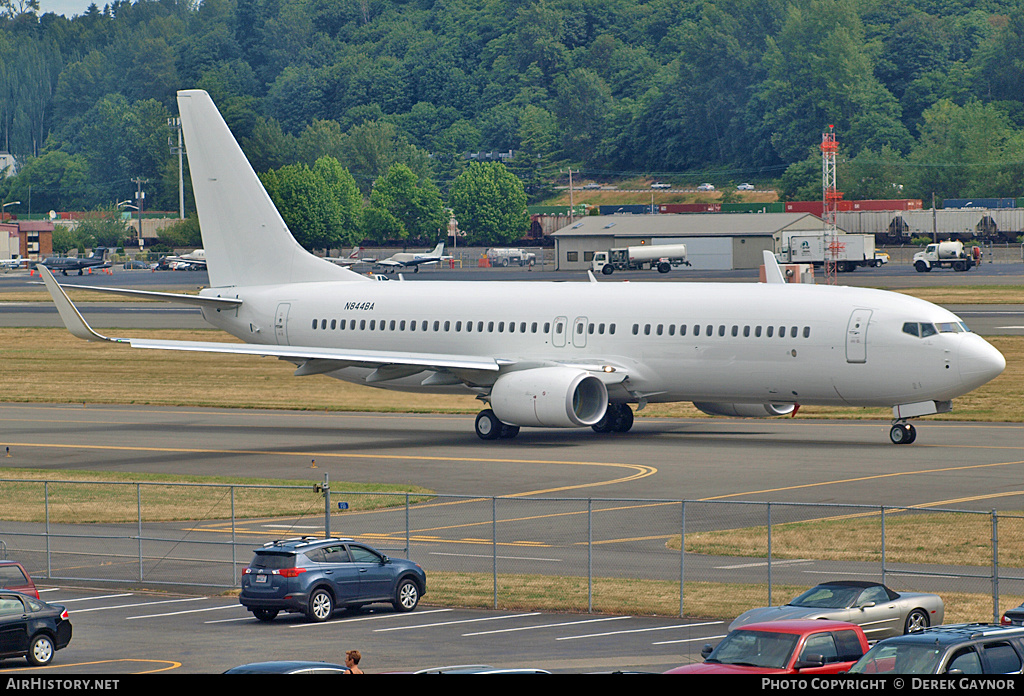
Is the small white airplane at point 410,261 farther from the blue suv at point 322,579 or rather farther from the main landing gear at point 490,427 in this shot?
the blue suv at point 322,579

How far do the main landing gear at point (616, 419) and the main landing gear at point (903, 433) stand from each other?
962 cm

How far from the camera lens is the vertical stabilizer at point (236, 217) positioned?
60500 millimetres

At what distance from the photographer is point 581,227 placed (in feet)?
588

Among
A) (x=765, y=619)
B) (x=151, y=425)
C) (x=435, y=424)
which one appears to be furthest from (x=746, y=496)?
(x=151, y=425)

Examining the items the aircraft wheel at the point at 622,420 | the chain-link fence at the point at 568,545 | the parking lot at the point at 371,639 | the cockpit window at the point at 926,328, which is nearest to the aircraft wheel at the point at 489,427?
the aircraft wheel at the point at 622,420

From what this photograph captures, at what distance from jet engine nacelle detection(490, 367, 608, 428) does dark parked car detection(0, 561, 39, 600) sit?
2464cm

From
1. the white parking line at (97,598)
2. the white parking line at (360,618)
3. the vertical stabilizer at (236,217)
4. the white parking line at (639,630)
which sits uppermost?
the vertical stabilizer at (236,217)

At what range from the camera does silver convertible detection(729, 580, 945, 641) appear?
75.8ft

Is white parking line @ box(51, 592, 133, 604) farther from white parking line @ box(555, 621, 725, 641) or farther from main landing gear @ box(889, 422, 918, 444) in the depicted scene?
main landing gear @ box(889, 422, 918, 444)

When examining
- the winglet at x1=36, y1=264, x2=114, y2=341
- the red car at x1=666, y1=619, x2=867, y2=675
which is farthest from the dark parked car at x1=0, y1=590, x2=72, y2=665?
the winglet at x1=36, y1=264, x2=114, y2=341

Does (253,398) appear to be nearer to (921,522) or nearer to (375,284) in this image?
(375,284)

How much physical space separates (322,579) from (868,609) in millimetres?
10051

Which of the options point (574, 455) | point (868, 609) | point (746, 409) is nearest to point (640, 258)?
point (746, 409)

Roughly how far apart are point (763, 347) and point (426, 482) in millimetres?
12086
